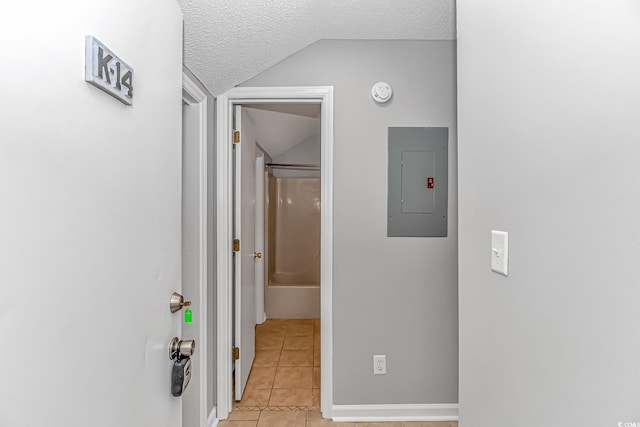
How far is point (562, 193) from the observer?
68 centimetres

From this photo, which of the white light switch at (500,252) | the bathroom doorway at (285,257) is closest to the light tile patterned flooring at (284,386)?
the bathroom doorway at (285,257)

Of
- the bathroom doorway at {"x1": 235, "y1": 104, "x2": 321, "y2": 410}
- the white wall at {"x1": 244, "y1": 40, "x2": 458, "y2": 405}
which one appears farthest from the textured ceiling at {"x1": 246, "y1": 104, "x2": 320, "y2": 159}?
the white wall at {"x1": 244, "y1": 40, "x2": 458, "y2": 405}

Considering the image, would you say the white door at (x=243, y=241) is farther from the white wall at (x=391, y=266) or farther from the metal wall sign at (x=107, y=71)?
the metal wall sign at (x=107, y=71)

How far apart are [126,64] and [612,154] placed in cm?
91

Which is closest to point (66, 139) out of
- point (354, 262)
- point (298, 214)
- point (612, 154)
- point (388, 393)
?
point (612, 154)

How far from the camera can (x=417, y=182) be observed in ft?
7.22

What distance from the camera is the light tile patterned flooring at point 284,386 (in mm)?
2164

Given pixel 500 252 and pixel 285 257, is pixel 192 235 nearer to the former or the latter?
pixel 500 252

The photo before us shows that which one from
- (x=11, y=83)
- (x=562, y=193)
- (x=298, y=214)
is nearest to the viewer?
(x=11, y=83)

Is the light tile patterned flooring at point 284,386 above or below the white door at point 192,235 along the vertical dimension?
below

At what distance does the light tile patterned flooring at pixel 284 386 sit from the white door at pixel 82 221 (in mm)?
1473

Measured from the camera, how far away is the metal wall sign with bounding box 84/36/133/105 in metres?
0.62

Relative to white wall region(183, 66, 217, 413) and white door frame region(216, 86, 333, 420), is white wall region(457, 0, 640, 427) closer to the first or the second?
white door frame region(216, 86, 333, 420)

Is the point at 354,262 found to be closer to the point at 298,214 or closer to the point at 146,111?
the point at 146,111
